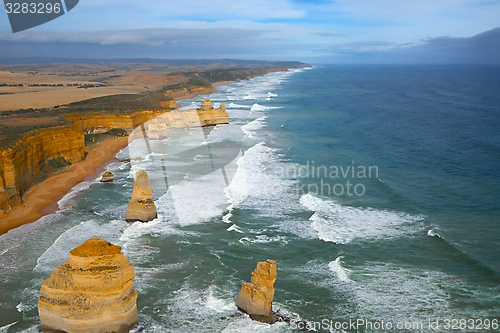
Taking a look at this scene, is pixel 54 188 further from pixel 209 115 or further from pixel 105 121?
pixel 209 115

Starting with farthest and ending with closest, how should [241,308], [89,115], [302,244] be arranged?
[89,115], [302,244], [241,308]

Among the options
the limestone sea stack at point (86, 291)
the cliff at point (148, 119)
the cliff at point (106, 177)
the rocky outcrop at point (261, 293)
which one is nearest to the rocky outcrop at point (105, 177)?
the cliff at point (106, 177)

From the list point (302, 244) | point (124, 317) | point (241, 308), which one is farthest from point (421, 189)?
point (124, 317)

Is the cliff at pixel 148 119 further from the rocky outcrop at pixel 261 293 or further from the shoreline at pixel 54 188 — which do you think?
the rocky outcrop at pixel 261 293

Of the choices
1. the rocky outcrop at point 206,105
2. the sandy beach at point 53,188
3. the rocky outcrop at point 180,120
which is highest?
the rocky outcrop at point 206,105

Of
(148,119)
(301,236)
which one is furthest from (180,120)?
(301,236)

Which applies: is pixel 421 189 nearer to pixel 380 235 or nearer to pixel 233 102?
pixel 380 235

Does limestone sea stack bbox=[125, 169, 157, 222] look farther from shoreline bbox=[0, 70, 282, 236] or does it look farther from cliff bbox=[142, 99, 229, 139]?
cliff bbox=[142, 99, 229, 139]
